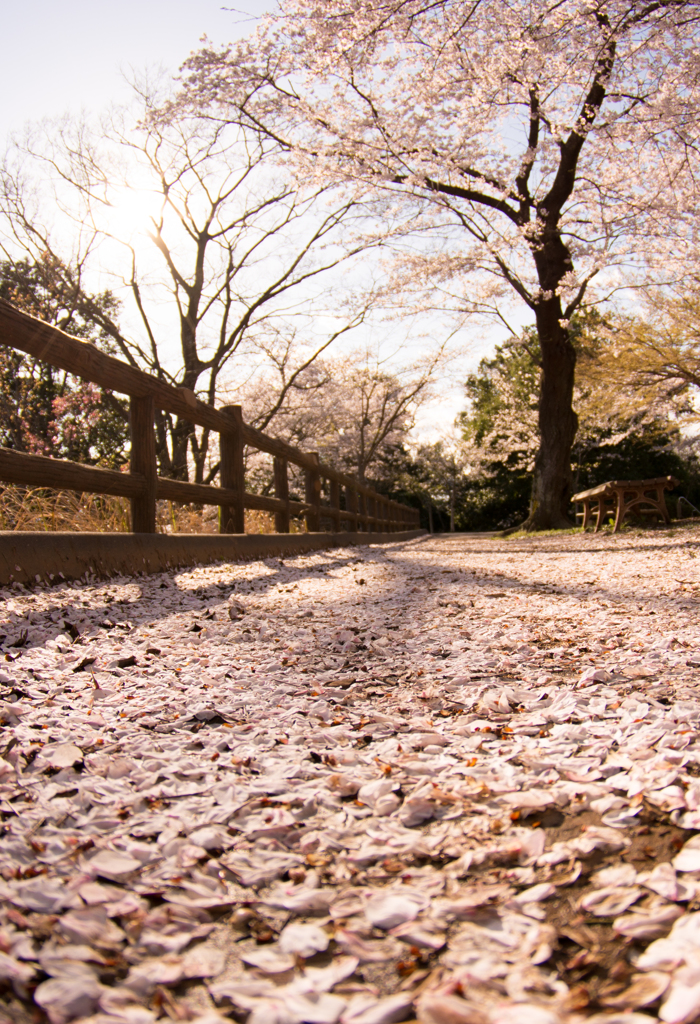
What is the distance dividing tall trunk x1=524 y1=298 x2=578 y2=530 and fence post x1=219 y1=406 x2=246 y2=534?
730 cm

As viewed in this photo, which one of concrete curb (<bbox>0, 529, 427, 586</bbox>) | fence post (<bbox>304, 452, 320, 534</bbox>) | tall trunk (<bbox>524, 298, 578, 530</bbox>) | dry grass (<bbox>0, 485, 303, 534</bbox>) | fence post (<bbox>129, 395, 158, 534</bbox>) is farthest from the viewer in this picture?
tall trunk (<bbox>524, 298, 578, 530</bbox>)

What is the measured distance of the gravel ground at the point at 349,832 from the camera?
66 centimetres

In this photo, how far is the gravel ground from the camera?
66 cm

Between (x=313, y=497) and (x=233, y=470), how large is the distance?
2.67 m

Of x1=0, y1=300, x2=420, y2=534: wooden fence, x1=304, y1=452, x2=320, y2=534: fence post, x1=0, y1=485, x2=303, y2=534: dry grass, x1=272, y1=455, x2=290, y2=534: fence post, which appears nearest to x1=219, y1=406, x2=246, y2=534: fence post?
x1=0, y1=300, x2=420, y2=534: wooden fence

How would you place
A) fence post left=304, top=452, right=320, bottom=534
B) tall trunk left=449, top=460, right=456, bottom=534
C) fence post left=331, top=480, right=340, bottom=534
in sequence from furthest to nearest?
tall trunk left=449, top=460, right=456, bottom=534, fence post left=331, top=480, right=340, bottom=534, fence post left=304, top=452, right=320, bottom=534

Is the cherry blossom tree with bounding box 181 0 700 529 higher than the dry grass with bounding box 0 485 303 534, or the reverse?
the cherry blossom tree with bounding box 181 0 700 529

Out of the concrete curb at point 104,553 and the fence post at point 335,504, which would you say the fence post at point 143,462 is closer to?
the concrete curb at point 104,553

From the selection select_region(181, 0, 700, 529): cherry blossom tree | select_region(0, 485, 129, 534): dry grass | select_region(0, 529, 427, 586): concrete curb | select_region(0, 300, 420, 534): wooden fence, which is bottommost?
select_region(0, 529, 427, 586): concrete curb

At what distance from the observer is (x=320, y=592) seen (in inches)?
145

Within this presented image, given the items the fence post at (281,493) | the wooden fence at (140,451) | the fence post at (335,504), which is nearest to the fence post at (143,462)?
the wooden fence at (140,451)

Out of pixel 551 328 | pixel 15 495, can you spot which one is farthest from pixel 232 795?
pixel 551 328

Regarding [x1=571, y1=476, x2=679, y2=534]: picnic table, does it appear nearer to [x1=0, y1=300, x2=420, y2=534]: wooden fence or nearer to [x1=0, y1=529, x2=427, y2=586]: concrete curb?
[x1=0, y1=300, x2=420, y2=534]: wooden fence

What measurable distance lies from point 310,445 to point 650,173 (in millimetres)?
17133
